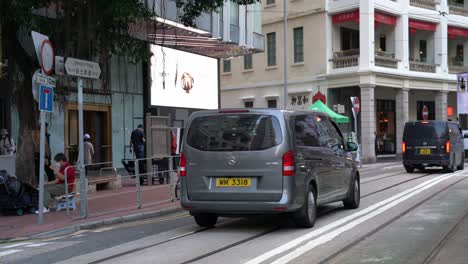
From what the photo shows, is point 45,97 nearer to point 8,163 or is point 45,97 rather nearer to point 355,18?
point 8,163

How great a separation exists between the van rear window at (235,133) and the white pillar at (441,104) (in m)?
32.9

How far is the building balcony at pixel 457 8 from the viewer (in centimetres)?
3928

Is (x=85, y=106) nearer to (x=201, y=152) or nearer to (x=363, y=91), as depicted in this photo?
(x=201, y=152)

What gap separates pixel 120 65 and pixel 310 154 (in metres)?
13.6

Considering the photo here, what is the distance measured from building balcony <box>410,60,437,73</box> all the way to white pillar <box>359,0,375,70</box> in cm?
516

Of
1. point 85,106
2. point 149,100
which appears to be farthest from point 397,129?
point 85,106

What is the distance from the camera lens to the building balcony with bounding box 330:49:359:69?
110 ft

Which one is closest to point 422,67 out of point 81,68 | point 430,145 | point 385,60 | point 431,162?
point 385,60

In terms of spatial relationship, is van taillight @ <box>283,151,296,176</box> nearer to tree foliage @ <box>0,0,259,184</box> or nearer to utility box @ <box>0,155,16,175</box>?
tree foliage @ <box>0,0,259,184</box>

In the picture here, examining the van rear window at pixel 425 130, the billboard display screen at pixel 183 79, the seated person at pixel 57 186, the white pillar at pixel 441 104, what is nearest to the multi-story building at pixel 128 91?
the billboard display screen at pixel 183 79

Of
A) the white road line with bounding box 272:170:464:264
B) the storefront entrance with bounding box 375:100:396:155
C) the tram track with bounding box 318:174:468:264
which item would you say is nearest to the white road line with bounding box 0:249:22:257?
the white road line with bounding box 272:170:464:264

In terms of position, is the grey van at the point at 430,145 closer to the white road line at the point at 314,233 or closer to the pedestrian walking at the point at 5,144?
the white road line at the point at 314,233

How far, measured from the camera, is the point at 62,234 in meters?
10.0

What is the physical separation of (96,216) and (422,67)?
30636 mm
